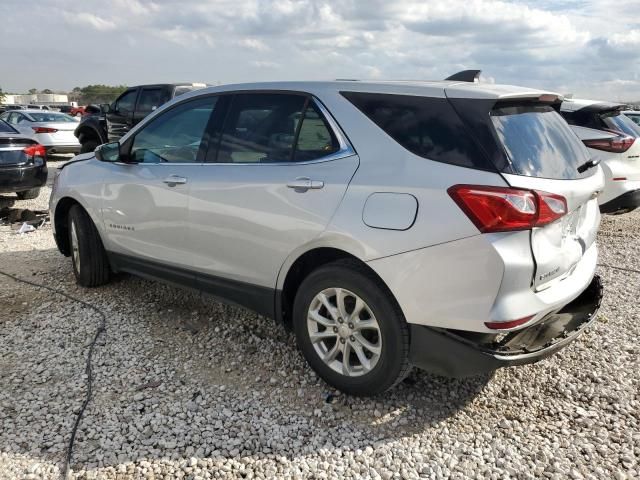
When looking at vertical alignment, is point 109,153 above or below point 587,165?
below

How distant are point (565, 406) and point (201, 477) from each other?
2058 mm

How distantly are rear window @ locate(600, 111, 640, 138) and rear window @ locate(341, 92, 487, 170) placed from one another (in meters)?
4.89

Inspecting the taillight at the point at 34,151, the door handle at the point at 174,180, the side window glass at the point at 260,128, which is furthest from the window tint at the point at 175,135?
the taillight at the point at 34,151

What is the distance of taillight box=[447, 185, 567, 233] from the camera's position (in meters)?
2.44

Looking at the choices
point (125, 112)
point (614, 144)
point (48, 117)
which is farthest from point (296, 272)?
point (48, 117)

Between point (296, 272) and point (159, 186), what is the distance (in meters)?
1.31

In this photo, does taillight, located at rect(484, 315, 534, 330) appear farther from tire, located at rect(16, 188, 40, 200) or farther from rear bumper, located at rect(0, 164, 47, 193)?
tire, located at rect(16, 188, 40, 200)

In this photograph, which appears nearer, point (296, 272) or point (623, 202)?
A: point (296, 272)

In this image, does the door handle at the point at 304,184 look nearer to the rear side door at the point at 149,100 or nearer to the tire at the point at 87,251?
the tire at the point at 87,251

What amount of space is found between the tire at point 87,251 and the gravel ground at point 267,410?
0.53m

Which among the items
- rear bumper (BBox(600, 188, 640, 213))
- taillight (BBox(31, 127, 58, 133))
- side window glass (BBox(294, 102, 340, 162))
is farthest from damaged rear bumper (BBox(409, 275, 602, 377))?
taillight (BBox(31, 127, 58, 133))

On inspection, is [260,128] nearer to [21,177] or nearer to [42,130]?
[21,177]

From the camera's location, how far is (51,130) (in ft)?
46.3

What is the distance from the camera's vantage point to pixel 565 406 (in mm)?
3094
